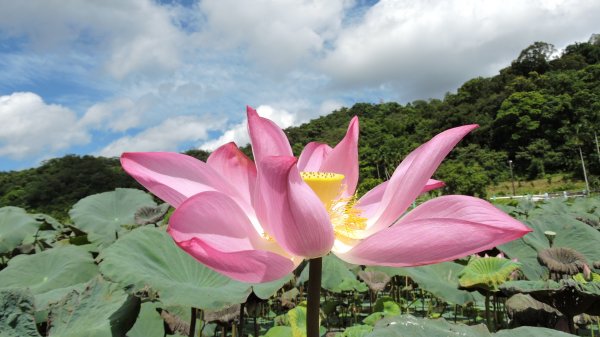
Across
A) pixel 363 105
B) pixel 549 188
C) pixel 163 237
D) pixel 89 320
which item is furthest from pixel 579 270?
pixel 363 105

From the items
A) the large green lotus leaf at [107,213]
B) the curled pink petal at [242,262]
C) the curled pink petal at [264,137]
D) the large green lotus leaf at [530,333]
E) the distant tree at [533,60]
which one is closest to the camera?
the curled pink petal at [242,262]

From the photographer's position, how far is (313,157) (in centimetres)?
87

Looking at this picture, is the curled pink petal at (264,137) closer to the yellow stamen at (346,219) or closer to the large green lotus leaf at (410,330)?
the yellow stamen at (346,219)

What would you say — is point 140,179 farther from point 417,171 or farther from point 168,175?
point 417,171

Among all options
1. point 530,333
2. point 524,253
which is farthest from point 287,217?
point 524,253

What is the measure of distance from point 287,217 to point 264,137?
0.21m

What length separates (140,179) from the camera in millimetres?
554

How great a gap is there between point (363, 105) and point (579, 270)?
54650 mm

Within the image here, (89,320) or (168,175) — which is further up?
(168,175)

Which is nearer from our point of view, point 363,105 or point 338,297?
point 338,297

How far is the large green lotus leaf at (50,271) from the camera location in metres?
1.72

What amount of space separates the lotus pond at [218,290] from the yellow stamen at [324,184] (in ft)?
0.41

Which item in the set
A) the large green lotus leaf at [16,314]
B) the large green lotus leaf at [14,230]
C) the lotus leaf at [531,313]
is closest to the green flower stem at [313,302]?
the large green lotus leaf at [16,314]

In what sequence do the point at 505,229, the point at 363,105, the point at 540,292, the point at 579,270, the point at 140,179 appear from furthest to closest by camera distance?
1. the point at 363,105
2. the point at 579,270
3. the point at 540,292
4. the point at 140,179
5. the point at 505,229
